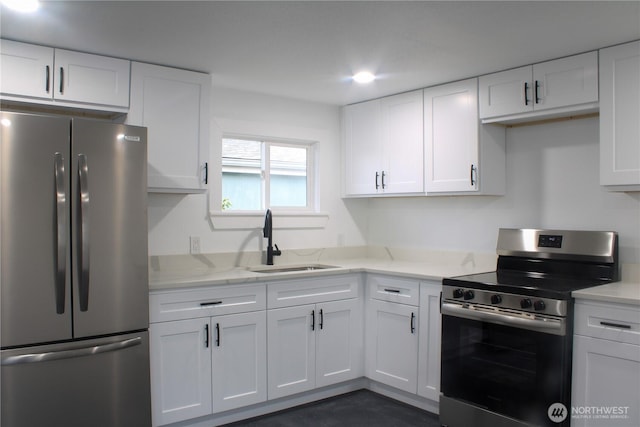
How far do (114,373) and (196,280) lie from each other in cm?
64

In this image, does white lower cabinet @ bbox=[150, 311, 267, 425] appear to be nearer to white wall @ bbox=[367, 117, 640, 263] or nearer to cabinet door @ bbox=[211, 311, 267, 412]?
cabinet door @ bbox=[211, 311, 267, 412]

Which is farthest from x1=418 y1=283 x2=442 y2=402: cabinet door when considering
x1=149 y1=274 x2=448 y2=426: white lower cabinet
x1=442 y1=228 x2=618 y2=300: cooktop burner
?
x1=442 y1=228 x2=618 y2=300: cooktop burner


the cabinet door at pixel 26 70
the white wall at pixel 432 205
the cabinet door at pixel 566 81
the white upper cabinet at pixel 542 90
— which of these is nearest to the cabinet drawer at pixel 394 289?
the white wall at pixel 432 205

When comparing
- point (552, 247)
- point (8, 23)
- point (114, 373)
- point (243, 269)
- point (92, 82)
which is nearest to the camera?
point (8, 23)

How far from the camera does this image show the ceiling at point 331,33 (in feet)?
7.30

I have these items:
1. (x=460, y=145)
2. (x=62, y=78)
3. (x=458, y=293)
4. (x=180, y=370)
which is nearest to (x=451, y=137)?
(x=460, y=145)

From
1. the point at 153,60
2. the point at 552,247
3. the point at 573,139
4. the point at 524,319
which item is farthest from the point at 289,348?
the point at 573,139

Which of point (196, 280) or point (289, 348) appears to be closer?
point (196, 280)

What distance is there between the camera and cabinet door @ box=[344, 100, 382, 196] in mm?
3955

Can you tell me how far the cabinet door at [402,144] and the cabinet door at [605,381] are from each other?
1596mm

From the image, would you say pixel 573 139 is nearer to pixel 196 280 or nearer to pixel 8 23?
pixel 196 280

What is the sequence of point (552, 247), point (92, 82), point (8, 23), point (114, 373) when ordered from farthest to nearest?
point (552, 247) < point (92, 82) < point (114, 373) < point (8, 23)

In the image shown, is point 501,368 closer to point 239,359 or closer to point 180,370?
point 239,359

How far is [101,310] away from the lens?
8.13 feet
